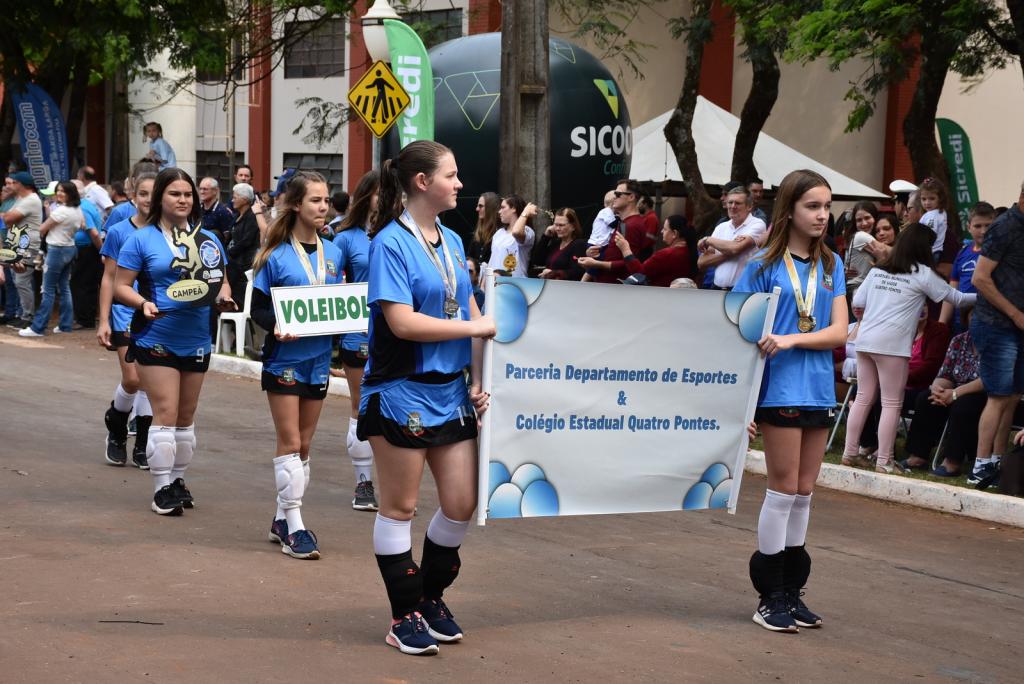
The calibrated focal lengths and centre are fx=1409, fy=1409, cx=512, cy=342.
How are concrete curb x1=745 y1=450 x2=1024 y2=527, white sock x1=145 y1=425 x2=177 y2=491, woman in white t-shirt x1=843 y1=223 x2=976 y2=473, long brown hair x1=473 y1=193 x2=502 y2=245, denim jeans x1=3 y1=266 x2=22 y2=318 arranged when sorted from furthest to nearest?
denim jeans x1=3 y1=266 x2=22 y2=318
long brown hair x1=473 y1=193 x2=502 y2=245
woman in white t-shirt x1=843 y1=223 x2=976 y2=473
concrete curb x1=745 y1=450 x2=1024 y2=527
white sock x1=145 y1=425 x2=177 y2=491

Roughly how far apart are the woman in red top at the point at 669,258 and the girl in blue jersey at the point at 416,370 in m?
7.32

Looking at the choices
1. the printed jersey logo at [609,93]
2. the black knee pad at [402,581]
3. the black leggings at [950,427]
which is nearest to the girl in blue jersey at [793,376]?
the black knee pad at [402,581]

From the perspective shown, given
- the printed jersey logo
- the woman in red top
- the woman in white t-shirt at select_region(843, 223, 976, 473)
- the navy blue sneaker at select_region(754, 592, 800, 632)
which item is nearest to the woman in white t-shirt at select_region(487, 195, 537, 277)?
the woman in red top

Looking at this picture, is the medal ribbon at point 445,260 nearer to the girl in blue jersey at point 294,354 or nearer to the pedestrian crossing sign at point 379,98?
the girl in blue jersey at point 294,354

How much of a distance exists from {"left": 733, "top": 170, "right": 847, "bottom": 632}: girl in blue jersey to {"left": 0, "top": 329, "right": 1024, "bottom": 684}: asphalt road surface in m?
0.25

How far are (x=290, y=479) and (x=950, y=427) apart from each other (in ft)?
17.3

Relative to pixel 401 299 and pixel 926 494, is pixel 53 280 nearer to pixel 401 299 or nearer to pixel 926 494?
pixel 926 494

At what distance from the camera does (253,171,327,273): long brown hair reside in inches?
299

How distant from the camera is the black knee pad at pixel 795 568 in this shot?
636 centimetres

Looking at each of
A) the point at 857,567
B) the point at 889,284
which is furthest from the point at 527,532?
the point at 889,284

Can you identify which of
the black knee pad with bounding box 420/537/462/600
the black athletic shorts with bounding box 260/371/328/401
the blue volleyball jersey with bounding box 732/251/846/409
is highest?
the blue volleyball jersey with bounding box 732/251/846/409

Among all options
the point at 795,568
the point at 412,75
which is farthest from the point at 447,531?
the point at 412,75

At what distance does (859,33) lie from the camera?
11.9 m

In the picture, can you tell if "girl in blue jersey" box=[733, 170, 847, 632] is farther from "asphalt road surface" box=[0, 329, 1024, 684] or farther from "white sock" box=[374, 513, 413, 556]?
"white sock" box=[374, 513, 413, 556]
